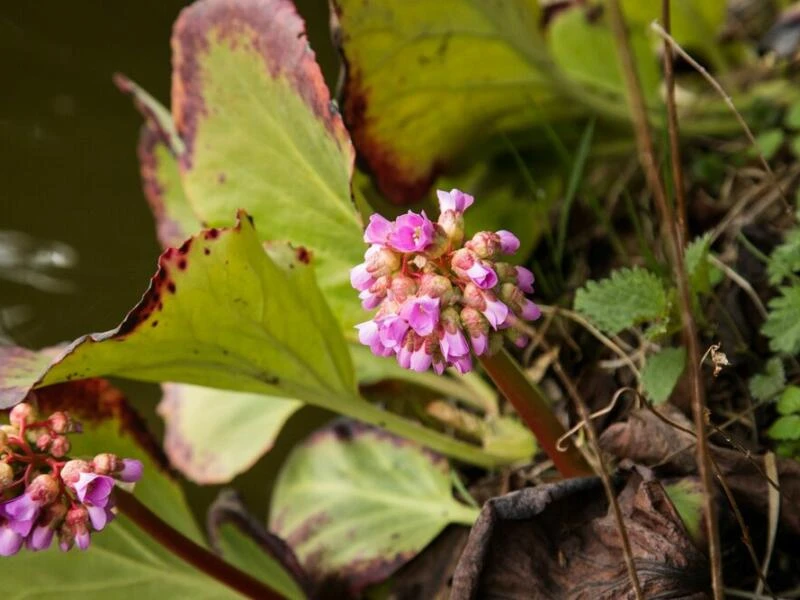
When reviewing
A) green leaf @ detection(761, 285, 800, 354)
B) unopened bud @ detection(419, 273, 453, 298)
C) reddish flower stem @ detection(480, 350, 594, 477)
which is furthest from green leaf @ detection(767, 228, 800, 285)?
unopened bud @ detection(419, 273, 453, 298)

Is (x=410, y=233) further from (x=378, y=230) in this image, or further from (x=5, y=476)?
(x=5, y=476)

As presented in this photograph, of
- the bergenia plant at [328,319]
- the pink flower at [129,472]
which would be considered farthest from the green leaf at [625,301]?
the pink flower at [129,472]

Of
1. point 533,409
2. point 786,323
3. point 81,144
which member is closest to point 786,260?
point 786,323

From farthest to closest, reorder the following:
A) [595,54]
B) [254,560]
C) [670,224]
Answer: [595,54] → [254,560] → [670,224]

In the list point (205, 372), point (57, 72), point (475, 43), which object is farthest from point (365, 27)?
point (57, 72)

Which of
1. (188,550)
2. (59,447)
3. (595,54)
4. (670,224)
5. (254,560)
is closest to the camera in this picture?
(670,224)

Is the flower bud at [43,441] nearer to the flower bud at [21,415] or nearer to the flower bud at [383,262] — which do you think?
the flower bud at [21,415]

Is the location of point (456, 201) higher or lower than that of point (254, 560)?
higher
